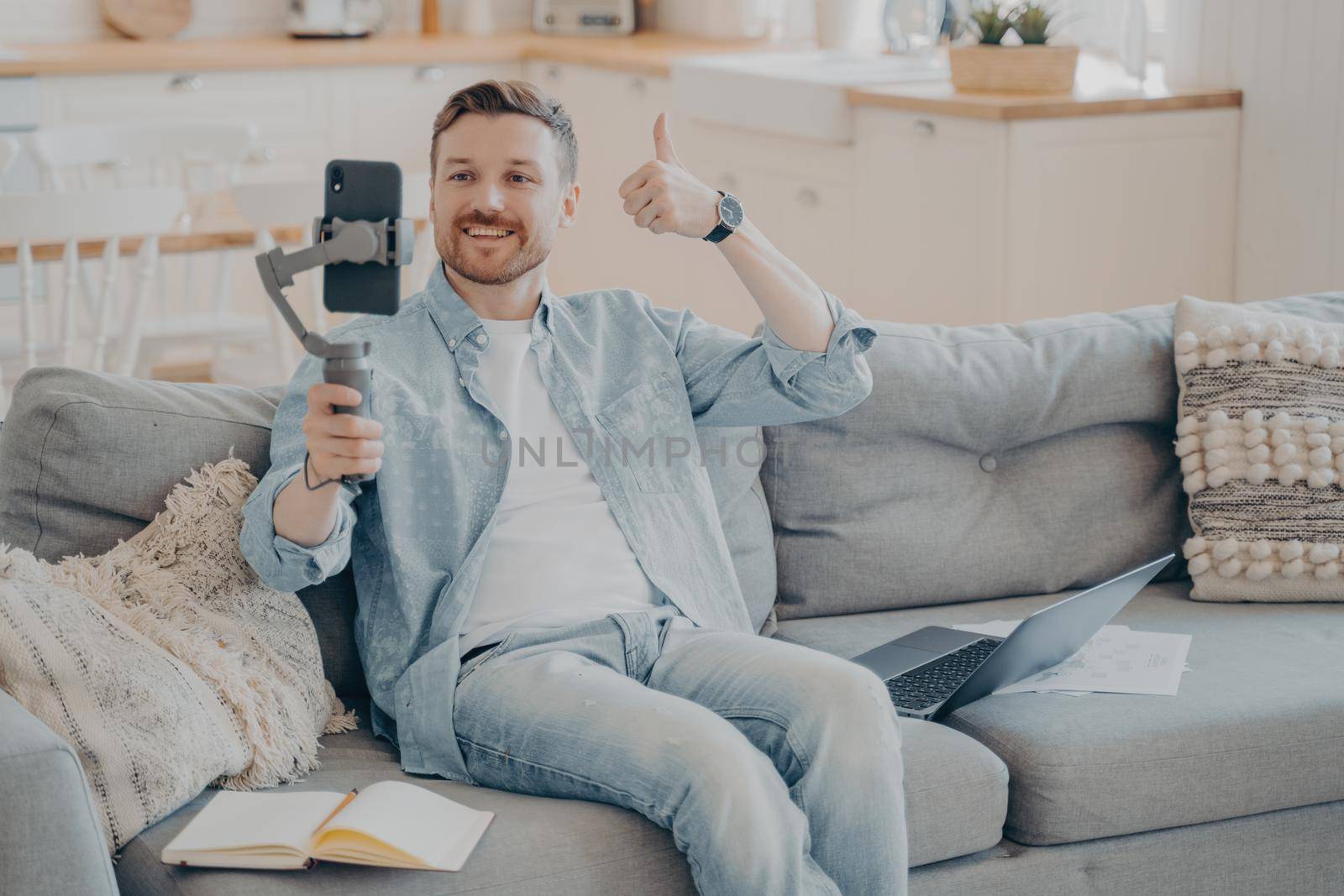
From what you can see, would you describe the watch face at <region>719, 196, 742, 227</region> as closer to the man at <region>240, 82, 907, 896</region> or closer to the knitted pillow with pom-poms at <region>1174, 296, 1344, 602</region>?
the man at <region>240, 82, 907, 896</region>

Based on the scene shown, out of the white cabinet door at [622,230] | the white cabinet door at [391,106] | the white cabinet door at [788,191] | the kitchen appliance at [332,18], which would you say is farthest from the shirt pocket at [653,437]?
the kitchen appliance at [332,18]

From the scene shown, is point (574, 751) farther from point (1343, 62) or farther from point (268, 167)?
point (268, 167)

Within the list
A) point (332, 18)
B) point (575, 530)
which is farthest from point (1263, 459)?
point (332, 18)

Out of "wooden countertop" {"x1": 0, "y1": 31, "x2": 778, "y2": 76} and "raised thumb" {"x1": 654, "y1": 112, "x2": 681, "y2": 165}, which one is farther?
"wooden countertop" {"x1": 0, "y1": 31, "x2": 778, "y2": 76}

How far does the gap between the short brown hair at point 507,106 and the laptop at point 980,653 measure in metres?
0.73

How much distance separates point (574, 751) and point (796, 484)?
0.72 metres

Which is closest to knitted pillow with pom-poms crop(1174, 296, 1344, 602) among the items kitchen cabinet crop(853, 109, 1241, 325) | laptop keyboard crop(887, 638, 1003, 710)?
laptop keyboard crop(887, 638, 1003, 710)

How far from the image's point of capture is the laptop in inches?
70.8

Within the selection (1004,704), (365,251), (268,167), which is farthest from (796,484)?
(268,167)

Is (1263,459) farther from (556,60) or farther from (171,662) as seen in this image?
(556,60)

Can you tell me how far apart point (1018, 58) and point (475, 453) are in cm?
202

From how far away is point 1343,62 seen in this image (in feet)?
10.6

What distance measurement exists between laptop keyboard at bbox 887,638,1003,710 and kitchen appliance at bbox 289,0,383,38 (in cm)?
388

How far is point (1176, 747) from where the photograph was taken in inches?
72.5
